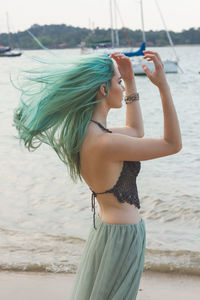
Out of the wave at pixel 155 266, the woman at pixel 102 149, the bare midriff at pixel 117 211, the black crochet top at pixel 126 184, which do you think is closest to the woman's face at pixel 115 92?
the woman at pixel 102 149

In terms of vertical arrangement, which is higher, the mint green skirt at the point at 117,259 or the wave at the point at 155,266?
the mint green skirt at the point at 117,259

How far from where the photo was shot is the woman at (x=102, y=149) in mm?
2109

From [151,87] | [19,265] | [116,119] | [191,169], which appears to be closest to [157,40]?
Result: [151,87]

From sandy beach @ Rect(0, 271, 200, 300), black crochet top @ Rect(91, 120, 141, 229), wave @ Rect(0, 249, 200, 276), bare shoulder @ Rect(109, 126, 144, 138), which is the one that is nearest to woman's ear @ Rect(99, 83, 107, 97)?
black crochet top @ Rect(91, 120, 141, 229)

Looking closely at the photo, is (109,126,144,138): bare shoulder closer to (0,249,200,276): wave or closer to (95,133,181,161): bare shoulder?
(95,133,181,161): bare shoulder

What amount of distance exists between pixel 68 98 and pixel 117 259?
29.0 inches

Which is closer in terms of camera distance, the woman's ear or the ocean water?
the woman's ear

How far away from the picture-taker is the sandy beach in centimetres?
391

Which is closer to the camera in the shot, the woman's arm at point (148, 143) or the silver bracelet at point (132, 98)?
the woman's arm at point (148, 143)

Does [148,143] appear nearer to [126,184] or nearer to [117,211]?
[126,184]

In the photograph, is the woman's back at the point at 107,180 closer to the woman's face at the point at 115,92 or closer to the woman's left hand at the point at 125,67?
the woman's face at the point at 115,92

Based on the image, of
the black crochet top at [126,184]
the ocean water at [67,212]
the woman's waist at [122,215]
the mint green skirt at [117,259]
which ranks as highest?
the black crochet top at [126,184]

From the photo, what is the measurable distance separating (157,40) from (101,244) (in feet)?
278

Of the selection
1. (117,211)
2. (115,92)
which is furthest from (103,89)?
(117,211)
